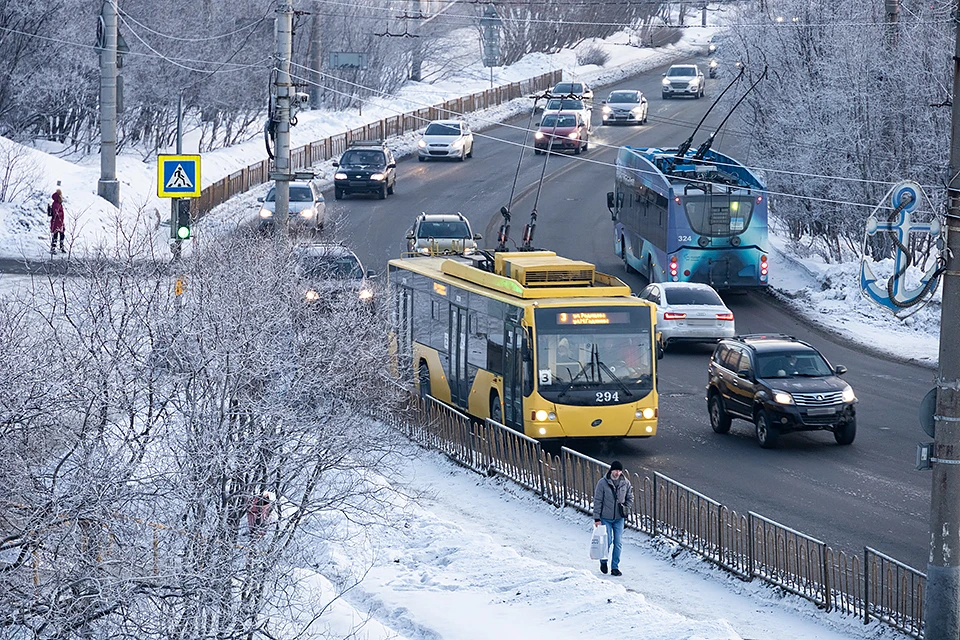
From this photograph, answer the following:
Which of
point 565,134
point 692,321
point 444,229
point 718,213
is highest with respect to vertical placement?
point 565,134

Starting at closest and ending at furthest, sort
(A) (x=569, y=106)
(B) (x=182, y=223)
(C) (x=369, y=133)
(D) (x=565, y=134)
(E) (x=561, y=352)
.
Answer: (E) (x=561, y=352) → (B) (x=182, y=223) → (D) (x=565, y=134) → (C) (x=369, y=133) → (A) (x=569, y=106)

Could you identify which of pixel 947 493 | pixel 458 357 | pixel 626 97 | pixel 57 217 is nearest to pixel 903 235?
pixel 947 493

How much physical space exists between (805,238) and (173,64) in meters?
24.0

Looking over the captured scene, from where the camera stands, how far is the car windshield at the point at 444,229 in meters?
36.7

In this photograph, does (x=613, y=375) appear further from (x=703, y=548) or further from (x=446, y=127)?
(x=446, y=127)

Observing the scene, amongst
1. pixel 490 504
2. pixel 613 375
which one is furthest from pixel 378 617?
pixel 613 375

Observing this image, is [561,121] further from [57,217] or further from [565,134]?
[57,217]

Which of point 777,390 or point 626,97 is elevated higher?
point 626,97

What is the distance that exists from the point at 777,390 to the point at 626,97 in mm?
46500

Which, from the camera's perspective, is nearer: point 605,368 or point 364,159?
point 605,368

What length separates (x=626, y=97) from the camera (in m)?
66.4

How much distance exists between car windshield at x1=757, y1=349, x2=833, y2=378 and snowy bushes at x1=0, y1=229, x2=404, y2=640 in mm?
6203

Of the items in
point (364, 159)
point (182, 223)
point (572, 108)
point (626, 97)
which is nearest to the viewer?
point (182, 223)

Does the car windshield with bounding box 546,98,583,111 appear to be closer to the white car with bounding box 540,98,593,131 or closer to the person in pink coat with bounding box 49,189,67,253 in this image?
the white car with bounding box 540,98,593,131
